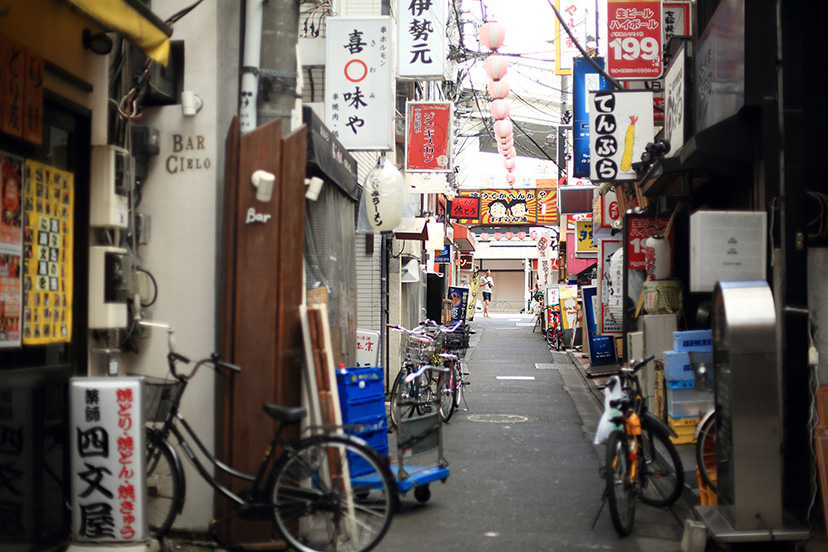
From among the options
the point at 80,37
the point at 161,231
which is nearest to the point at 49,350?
the point at 161,231

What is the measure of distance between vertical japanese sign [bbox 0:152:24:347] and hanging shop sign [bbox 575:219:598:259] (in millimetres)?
21402

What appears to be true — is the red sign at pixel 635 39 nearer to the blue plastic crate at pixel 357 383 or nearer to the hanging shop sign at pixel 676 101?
the hanging shop sign at pixel 676 101

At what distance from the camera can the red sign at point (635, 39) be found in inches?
493

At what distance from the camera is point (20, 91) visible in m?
5.32

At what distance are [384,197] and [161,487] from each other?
235 inches

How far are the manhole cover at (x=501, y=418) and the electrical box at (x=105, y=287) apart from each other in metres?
8.33

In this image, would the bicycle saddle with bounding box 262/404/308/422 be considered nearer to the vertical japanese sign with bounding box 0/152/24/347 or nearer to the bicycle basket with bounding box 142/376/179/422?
the bicycle basket with bounding box 142/376/179/422

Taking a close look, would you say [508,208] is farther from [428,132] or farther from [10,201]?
[10,201]

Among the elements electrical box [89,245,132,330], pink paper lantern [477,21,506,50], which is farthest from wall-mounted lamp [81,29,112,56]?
pink paper lantern [477,21,506,50]

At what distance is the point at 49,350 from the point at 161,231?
137 centimetres

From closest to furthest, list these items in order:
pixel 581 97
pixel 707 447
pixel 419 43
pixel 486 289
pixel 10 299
Answer: pixel 10 299 → pixel 707 447 → pixel 419 43 → pixel 581 97 → pixel 486 289

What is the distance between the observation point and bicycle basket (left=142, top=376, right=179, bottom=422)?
234 inches

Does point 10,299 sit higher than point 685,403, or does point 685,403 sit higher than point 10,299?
point 10,299

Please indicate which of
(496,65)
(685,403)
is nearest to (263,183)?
(685,403)
